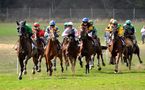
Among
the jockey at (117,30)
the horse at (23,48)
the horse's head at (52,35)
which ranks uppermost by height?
the jockey at (117,30)

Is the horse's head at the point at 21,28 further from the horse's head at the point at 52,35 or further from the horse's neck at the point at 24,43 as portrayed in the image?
the horse's head at the point at 52,35

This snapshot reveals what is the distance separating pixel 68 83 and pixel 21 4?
83.9 m

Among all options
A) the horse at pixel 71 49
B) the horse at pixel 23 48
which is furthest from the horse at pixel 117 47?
the horse at pixel 23 48

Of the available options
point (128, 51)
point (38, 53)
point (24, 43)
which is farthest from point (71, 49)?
point (128, 51)

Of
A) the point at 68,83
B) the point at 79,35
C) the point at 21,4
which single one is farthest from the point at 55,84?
the point at 21,4

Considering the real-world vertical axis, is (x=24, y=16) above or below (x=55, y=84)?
above

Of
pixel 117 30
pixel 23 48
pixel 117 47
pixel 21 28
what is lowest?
pixel 23 48

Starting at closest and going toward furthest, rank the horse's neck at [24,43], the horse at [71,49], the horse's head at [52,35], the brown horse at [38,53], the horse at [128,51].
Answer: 1. the horse's neck at [24,43]
2. the horse's head at [52,35]
3. the horse at [71,49]
4. the brown horse at [38,53]
5. the horse at [128,51]

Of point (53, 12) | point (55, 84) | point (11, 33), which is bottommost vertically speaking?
point (55, 84)

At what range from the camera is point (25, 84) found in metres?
20.5

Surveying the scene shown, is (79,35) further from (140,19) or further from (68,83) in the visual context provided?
(140,19)

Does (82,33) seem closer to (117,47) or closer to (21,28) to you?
(117,47)

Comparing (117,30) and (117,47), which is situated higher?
(117,30)

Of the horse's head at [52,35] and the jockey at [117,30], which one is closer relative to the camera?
the horse's head at [52,35]
